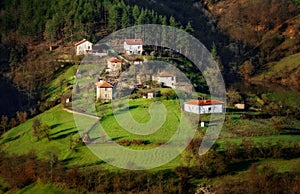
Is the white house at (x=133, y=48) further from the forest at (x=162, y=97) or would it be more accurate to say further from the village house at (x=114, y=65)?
the village house at (x=114, y=65)

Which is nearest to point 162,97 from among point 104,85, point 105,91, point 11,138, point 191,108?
point 191,108

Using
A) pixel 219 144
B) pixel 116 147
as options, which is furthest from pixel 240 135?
pixel 116 147

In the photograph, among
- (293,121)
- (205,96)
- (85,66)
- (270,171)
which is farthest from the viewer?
(85,66)

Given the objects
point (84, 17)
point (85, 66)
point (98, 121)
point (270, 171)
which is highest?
point (84, 17)

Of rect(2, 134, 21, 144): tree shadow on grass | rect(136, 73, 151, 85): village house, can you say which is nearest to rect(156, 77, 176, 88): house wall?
rect(136, 73, 151, 85): village house

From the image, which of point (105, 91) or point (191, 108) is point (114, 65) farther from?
point (191, 108)

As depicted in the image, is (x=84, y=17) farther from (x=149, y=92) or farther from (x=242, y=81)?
(x=149, y=92)

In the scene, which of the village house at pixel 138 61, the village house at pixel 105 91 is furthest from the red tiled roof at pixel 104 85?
Answer: the village house at pixel 138 61

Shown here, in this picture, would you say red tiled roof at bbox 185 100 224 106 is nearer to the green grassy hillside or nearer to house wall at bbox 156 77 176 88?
house wall at bbox 156 77 176 88
